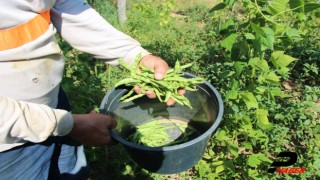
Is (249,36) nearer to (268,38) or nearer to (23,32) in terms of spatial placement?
(268,38)

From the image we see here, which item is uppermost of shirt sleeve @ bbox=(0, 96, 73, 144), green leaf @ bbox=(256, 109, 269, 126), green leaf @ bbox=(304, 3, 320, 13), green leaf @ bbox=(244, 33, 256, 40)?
green leaf @ bbox=(304, 3, 320, 13)

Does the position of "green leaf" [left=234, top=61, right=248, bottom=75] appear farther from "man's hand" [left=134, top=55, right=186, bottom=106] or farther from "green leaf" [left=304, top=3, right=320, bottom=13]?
"green leaf" [left=304, top=3, right=320, bottom=13]

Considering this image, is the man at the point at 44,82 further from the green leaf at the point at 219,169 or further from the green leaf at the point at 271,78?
the green leaf at the point at 219,169

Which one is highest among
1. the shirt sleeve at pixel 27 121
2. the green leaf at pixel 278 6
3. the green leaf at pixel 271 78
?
the green leaf at pixel 278 6

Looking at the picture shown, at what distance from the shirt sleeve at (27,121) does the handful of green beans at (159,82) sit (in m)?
0.67

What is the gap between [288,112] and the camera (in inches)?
134

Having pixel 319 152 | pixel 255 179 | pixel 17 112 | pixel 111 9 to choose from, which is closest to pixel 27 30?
pixel 17 112

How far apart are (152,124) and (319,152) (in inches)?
62.5

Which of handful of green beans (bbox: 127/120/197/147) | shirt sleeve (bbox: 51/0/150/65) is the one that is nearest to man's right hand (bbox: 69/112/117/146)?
handful of green beans (bbox: 127/120/197/147)

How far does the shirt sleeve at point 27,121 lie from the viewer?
1.50 metres

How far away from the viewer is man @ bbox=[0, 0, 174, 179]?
1.59 meters

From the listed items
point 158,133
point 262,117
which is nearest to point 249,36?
point 262,117

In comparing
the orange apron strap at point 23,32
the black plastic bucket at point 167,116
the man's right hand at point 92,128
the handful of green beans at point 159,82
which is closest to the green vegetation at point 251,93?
the black plastic bucket at point 167,116

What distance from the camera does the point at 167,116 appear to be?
109 inches
